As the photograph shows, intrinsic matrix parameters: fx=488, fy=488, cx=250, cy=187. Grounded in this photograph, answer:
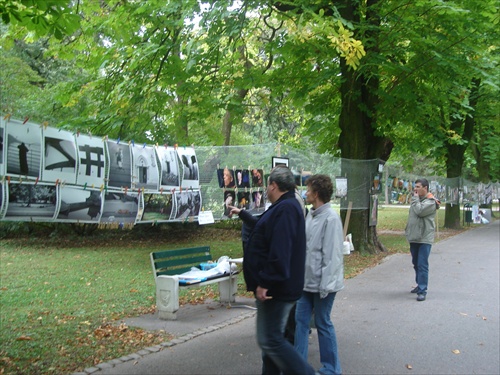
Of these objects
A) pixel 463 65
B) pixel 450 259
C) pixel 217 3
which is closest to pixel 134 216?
pixel 217 3

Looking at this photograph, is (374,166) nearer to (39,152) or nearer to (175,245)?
(175,245)

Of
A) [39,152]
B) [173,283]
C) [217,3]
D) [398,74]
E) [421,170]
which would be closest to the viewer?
[39,152]

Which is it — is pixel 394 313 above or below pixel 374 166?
below

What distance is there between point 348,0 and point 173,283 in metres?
7.80

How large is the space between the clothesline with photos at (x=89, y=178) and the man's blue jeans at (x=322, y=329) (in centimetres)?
313

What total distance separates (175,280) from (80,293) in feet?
9.33

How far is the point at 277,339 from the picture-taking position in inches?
145

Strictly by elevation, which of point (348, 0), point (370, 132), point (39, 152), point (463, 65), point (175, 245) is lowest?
point (175, 245)

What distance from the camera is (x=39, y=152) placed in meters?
5.33

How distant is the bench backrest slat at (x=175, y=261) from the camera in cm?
685

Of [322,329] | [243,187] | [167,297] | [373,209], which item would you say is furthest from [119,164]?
[373,209]

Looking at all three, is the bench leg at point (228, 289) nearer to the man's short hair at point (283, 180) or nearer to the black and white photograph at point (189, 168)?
the black and white photograph at point (189, 168)

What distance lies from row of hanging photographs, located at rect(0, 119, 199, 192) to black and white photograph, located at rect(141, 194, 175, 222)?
0.49 ft

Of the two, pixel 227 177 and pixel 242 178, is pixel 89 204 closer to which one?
pixel 227 177
